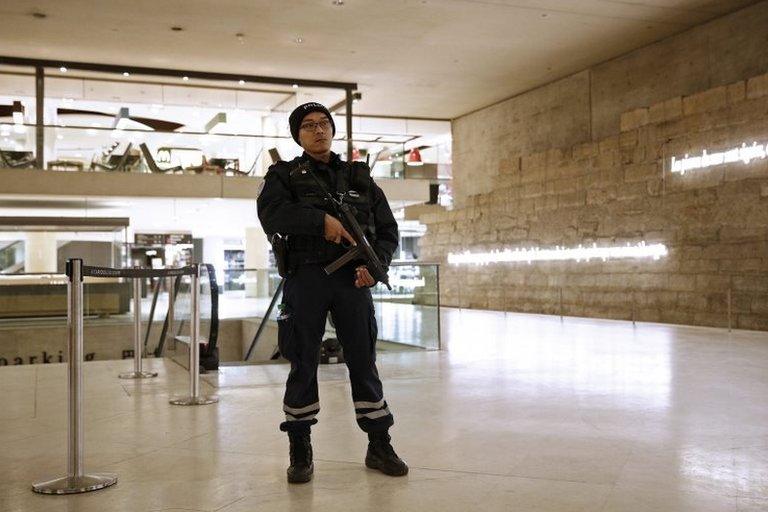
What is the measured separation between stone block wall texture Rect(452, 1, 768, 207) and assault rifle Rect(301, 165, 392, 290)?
10763 mm

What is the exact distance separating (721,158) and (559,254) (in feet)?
15.1

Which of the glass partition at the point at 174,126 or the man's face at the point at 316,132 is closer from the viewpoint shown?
the man's face at the point at 316,132

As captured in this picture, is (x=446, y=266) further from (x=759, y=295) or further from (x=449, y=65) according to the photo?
(x=759, y=295)

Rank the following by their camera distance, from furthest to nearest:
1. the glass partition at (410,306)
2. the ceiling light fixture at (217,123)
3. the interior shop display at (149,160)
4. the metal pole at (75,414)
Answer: the ceiling light fixture at (217,123) < the interior shop display at (149,160) < the glass partition at (410,306) < the metal pole at (75,414)

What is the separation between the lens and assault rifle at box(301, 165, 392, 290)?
3.18 m

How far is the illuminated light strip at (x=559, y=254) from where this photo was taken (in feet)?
45.0

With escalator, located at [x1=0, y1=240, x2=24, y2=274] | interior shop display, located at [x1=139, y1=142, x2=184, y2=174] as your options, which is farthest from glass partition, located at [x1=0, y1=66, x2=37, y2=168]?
interior shop display, located at [x1=139, y1=142, x2=184, y2=174]

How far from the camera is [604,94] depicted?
15.5m

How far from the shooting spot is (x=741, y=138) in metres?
11.6

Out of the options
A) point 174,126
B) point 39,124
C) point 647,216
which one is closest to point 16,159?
point 39,124

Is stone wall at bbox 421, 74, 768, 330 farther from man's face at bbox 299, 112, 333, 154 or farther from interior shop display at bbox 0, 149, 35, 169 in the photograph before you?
interior shop display at bbox 0, 149, 35, 169

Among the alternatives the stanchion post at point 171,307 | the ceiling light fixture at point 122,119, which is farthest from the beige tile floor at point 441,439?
the ceiling light fixture at point 122,119

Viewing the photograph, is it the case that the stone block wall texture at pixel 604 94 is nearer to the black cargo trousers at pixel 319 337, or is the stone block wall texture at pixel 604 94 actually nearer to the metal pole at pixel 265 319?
the metal pole at pixel 265 319

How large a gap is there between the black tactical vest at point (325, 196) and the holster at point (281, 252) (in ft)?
0.09
